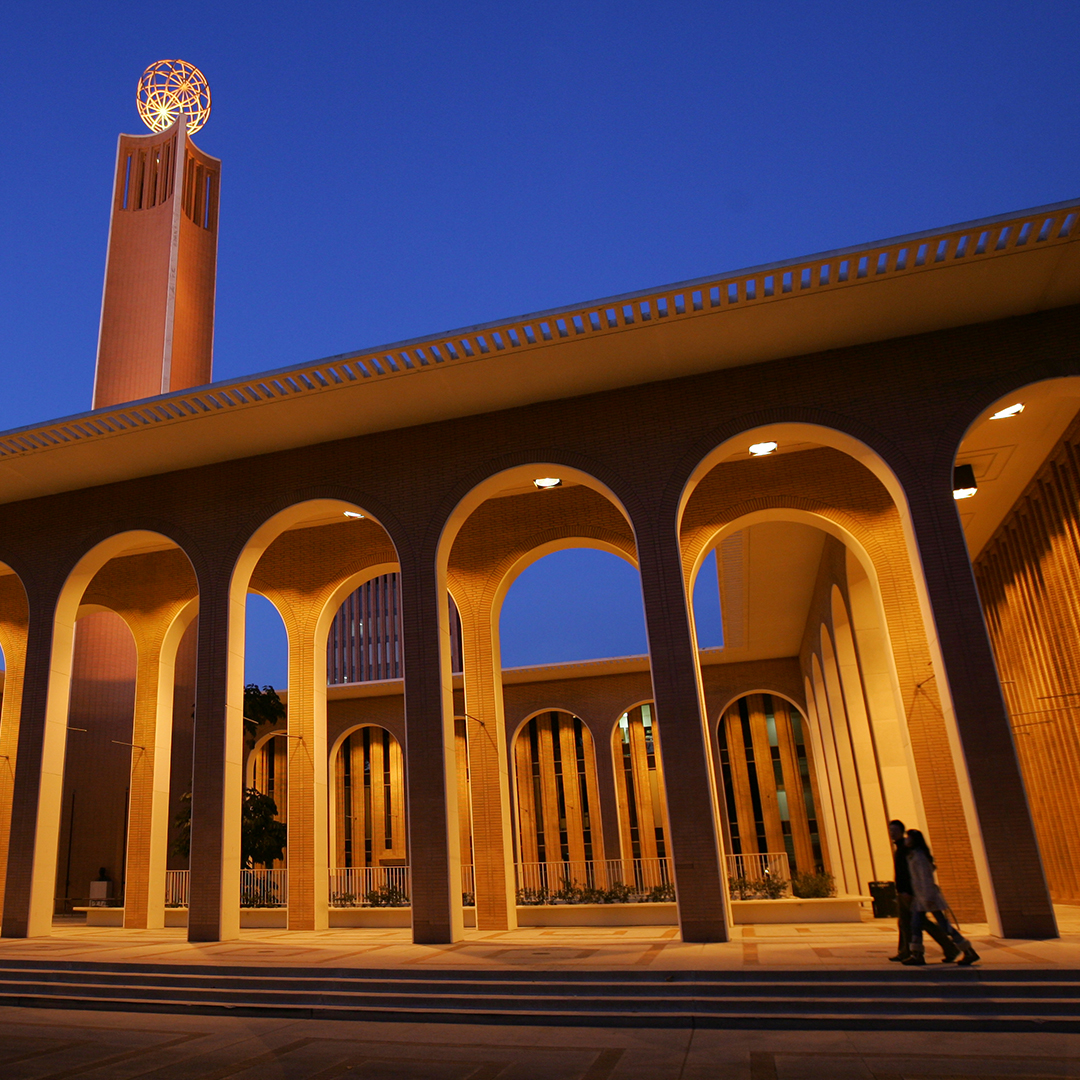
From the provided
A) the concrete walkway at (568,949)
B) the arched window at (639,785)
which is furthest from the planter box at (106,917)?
the arched window at (639,785)

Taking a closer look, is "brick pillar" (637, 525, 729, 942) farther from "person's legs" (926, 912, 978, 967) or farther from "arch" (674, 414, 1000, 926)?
"person's legs" (926, 912, 978, 967)

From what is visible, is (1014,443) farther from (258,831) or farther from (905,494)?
(258,831)

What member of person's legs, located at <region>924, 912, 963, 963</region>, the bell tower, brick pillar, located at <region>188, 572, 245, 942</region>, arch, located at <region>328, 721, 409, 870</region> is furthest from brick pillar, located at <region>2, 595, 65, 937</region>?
the bell tower

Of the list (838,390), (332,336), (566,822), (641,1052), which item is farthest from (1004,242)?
(332,336)

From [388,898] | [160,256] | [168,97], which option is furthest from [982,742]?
[168,97]

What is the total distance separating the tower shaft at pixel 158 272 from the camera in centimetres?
2291

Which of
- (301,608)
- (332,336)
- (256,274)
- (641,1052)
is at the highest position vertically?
(256,274)

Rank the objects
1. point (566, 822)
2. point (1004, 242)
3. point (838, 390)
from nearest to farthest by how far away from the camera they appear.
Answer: point (1004, 242) → point (838, 390) → point (566, 822)

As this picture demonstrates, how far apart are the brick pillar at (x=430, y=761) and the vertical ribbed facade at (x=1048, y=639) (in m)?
6.60

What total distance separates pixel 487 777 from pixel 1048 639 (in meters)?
7.67

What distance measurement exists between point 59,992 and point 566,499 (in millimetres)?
7721

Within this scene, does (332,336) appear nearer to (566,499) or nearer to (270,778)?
(270,778)

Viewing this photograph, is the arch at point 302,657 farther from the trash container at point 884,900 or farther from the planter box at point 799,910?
the trash container at point 884,900

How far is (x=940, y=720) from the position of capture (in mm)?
9805
